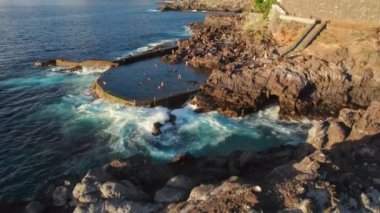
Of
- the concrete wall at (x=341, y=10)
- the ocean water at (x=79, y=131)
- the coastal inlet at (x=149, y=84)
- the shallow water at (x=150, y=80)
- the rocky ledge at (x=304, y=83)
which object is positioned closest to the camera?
the ocean water at (x=79, y=131)

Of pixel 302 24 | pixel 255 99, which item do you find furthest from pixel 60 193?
pixel 302 24

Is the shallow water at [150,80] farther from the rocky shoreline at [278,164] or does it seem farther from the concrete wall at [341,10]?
the concrete wall at [341,10]

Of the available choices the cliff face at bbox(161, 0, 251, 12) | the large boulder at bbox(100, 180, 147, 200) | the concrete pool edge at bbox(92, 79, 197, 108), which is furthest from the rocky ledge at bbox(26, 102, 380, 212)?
the cliff face at bbox(161, 0, 251, 12)

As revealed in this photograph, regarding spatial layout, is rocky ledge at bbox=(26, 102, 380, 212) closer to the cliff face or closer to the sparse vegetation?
the sparse vegetation

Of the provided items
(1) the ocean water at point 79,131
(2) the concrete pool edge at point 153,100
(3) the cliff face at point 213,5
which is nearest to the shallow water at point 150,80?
(2) the concrete pool edge at point 153,100

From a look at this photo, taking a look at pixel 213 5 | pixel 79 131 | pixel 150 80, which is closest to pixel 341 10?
pixel 150 80

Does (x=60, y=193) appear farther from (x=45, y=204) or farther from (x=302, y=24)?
(x=302, y=24)
